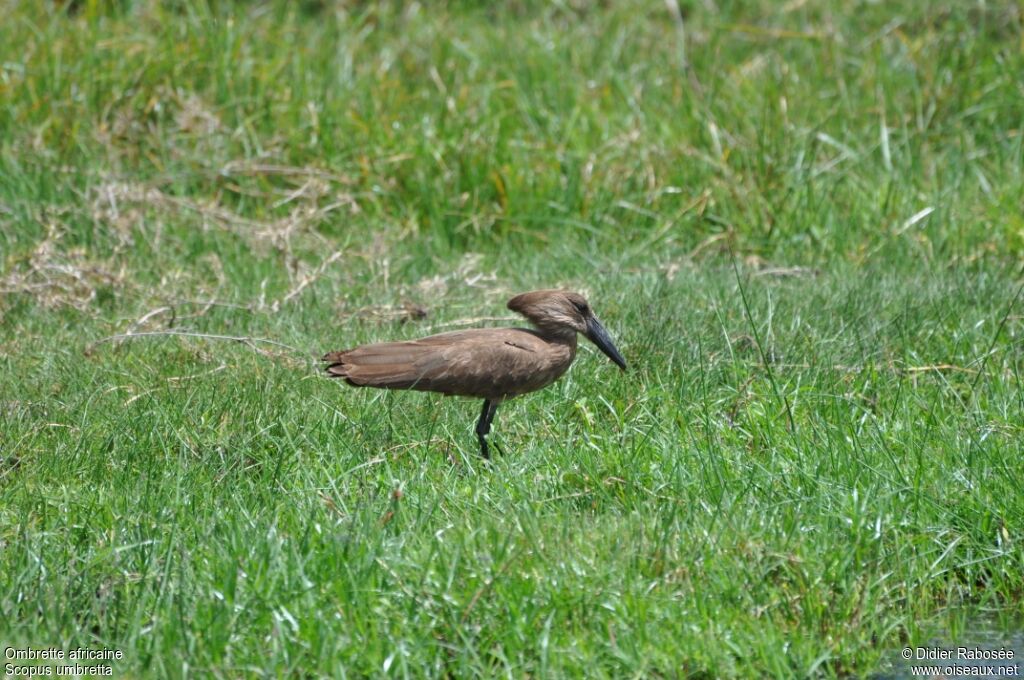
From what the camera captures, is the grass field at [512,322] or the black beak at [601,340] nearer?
the grass field at [512,322]

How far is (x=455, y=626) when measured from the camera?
12.2ft

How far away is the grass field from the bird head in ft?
0.91

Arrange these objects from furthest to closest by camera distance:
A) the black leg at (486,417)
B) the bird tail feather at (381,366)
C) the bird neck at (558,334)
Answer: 1. the bird neck at (558,334)
2. the black leg at (486,417)
3. the bird tail feather at (381,366)

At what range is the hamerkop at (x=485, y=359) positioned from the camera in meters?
4.86

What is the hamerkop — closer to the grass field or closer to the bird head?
the bird head

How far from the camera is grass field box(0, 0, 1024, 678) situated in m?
3.86

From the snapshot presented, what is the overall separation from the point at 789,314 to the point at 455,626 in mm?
3065

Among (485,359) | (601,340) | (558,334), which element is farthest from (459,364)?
(601,340)

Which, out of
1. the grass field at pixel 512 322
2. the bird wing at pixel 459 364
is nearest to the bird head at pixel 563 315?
the bird wing at pixel 459 364

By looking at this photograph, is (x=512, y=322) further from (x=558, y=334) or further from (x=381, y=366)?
(x=381, y=366)

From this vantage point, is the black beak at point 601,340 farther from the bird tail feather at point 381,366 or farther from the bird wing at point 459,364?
the bird tail feather at point 381,366

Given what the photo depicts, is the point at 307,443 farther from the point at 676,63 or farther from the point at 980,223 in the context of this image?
the point at 676,63

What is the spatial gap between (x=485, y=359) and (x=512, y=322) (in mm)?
1364

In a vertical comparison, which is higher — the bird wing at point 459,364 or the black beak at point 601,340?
the bird wing at point 459,364
